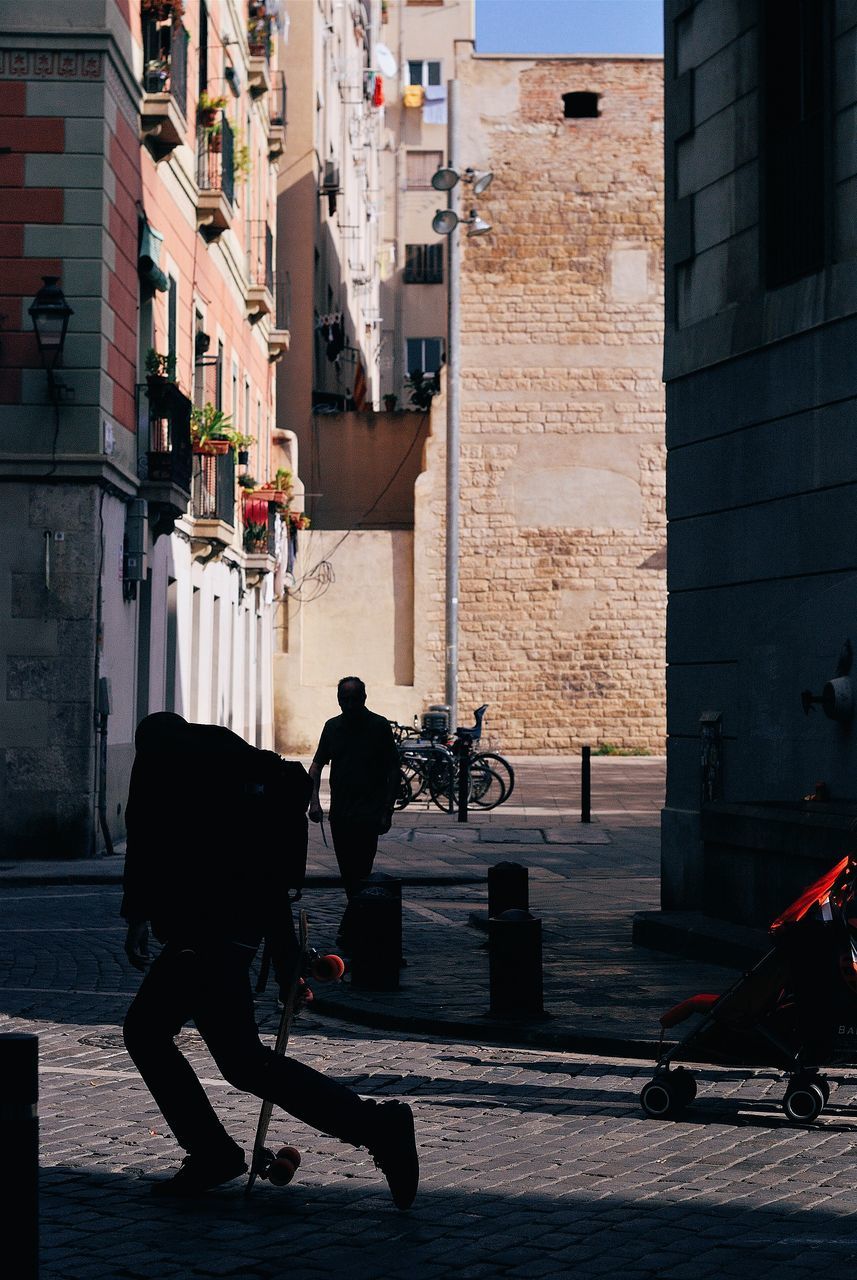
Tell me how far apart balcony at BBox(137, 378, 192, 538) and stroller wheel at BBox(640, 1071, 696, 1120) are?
14.3m

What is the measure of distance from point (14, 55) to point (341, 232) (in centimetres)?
2719

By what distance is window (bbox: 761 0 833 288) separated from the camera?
11727mm

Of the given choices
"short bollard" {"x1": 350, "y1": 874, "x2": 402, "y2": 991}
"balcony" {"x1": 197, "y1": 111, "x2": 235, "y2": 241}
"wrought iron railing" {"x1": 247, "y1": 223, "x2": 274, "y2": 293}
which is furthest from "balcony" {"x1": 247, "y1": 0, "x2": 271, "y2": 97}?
"short bollard" {"x1": 350, "y1": 874, "x2": 402, "y2": 991}

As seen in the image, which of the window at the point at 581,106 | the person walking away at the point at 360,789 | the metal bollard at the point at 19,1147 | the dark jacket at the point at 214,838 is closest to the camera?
the metal bollard at the point at 19,1147

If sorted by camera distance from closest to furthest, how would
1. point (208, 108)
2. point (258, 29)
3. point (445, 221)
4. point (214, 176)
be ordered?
point (208, 108)
point (214, 176)
point (258, 29)
point (445, 221)

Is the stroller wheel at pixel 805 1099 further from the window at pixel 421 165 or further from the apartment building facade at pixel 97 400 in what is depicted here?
the window at pixel 421 165

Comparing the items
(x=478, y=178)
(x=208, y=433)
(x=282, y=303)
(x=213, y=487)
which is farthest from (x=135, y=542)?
(x=282, y=303)

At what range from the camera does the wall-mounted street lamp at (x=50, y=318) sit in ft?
58.2

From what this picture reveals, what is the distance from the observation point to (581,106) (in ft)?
128

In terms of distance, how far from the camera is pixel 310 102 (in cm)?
3881

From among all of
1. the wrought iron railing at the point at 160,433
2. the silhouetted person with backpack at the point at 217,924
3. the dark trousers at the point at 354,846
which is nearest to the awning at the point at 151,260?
the wrought iron railing at the point at 160,433

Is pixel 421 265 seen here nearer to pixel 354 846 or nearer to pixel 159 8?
pixel 159 8

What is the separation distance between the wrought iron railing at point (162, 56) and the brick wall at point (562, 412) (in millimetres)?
15914

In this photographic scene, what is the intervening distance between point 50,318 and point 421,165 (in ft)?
135
